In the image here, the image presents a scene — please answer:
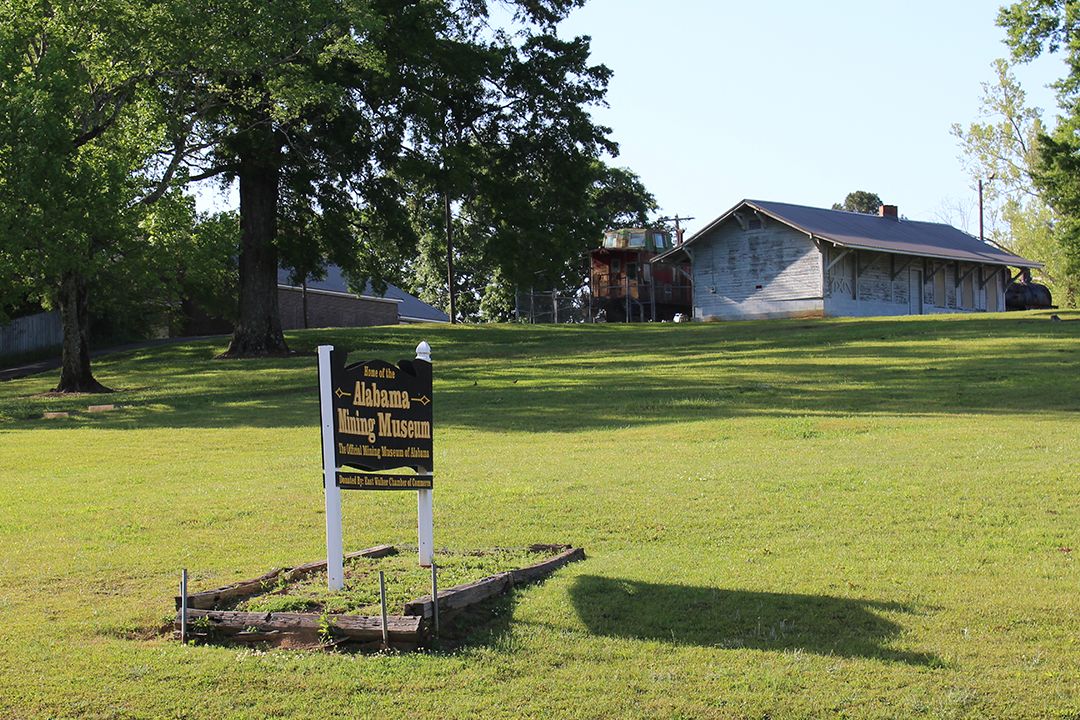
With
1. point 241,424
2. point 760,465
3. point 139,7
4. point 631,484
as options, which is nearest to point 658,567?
point 631,484

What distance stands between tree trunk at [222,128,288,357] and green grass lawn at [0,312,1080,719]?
13914mm

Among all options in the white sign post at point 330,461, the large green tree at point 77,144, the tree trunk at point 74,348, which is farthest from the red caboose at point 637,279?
the white sign post at point 330,461

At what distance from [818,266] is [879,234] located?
17.8 ft

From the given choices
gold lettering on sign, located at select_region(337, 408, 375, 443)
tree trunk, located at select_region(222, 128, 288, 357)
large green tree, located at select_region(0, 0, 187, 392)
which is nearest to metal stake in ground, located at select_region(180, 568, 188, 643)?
gold lettering on sign, located at select_region(337, 408, 375, 443)

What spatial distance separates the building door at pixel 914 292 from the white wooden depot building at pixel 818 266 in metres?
0.04

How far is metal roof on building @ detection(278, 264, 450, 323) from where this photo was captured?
66.5 m

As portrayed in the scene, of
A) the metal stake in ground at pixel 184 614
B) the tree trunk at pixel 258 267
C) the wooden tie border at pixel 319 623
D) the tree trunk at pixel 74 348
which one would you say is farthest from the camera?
the tree trunk at pixel 258 267

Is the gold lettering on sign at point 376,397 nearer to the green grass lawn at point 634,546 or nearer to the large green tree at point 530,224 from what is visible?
the green grass lawn at point 634,546

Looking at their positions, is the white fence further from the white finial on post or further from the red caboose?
the white finial on post

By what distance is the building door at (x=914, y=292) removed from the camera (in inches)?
2149

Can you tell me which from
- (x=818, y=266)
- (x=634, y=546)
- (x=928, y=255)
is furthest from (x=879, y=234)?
(x=634, y=546)

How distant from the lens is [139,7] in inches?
1149

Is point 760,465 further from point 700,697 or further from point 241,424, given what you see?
point 241,424

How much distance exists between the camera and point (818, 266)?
51.0 meters
